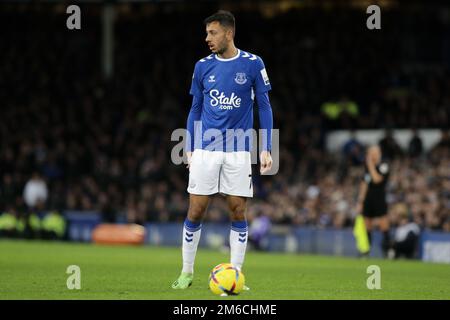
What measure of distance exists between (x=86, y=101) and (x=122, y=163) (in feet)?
9.44

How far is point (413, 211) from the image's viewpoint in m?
21.1

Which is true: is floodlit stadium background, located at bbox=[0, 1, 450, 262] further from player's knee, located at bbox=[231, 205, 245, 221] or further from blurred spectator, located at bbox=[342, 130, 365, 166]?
player's knee, located at bbox=[231, 205, 245, 221]

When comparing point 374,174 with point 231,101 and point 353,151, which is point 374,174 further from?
point 231,101

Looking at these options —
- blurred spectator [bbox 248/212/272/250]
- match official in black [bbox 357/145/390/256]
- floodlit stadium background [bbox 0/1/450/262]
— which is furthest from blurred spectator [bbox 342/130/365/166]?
match official in black [bbox 357/145/390/256]

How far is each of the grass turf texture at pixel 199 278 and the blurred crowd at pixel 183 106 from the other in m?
6.05

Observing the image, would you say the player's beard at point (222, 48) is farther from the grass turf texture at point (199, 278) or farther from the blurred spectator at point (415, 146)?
the blurred spectator at point (415, 146)

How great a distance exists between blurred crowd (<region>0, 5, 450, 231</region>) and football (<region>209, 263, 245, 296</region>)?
1191cm

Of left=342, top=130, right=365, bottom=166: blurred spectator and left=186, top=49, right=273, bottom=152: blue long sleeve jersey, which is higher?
left=186, top=49, right=273, bottom=152: blue long sleeve jersey

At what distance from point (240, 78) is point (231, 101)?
256mm

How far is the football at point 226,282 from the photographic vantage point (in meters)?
9.68

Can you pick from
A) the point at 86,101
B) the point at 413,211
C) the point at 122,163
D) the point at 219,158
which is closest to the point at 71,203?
the point at 122,163

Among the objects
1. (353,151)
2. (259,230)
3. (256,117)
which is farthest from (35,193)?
(353,151)

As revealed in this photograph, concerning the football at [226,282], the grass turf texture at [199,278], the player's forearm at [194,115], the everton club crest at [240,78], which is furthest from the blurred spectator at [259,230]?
the football at [226,282]

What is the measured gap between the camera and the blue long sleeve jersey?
1034cm
